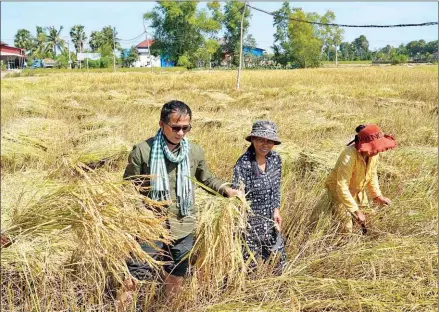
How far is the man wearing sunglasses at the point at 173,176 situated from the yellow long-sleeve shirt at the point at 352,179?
0.88m

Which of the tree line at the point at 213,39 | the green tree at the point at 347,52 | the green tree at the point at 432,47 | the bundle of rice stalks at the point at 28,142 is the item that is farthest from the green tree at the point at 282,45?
the bundle of rice stalks at the point at 28,142

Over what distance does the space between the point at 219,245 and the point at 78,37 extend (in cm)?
7931

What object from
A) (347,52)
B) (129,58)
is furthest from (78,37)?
(347,52)

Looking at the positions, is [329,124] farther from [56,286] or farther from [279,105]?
[56,286]

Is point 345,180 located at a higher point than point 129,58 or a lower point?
lower

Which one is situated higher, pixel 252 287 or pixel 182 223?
pixel 182 223

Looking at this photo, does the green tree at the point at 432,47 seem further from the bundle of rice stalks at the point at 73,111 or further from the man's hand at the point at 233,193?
the man's hand at the point at 233,193

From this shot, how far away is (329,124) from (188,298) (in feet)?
17.3

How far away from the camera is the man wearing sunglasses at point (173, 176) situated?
2107mm

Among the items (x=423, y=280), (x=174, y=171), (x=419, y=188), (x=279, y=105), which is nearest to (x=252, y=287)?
(x=174, y=171)

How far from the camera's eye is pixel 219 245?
2086mm

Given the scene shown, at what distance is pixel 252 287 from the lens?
223cm

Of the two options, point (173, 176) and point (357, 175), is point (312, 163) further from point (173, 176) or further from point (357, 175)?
point (173, 176)

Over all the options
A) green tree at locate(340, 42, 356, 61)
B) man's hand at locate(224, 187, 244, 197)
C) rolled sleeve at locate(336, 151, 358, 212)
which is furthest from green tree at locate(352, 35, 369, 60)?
man's hand at locate(224, 187, 244, 197)
